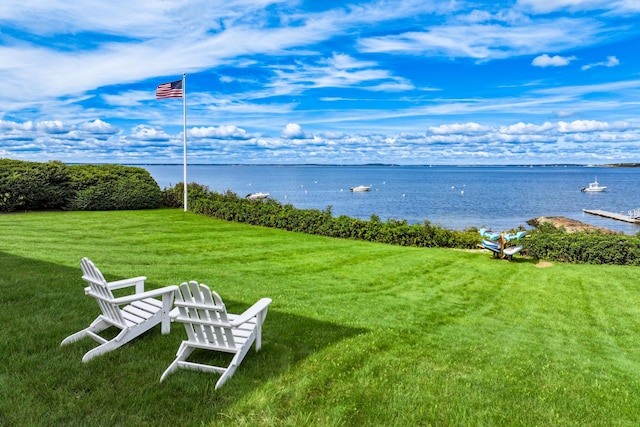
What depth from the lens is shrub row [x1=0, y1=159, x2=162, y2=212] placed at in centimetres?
1861

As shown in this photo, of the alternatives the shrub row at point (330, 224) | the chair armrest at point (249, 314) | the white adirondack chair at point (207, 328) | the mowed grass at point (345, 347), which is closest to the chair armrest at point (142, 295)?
the white adirondack chair at point (207, 328)

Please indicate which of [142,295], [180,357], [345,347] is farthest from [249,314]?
[345,347]

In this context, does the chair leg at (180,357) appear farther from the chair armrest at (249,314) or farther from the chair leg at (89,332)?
the chair leg at (89,332)

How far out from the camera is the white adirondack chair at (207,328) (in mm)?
4125

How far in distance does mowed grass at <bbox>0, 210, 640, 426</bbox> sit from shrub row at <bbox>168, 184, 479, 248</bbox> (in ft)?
11.8

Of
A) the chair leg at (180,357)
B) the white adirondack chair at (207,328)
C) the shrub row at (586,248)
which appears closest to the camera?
the white adirondack chair at (207,328)

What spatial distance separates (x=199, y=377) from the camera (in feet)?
14.0

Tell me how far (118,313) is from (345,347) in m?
2.60

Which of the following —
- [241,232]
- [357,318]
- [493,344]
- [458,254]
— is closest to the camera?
[493,344]

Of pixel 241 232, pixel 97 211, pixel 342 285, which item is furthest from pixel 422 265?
pixel 97 211

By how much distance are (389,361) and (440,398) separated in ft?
2.99

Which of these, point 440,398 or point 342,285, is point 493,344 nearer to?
point 440,398

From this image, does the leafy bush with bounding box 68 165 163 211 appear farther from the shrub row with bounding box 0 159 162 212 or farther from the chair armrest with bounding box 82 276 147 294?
the chair armrest with bounding box 82 276 147 294

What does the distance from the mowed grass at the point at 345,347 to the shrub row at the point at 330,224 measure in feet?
11.8
